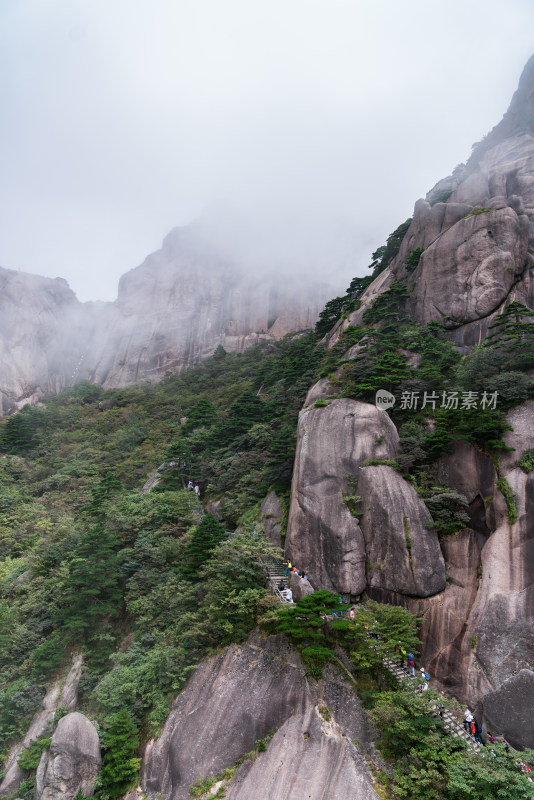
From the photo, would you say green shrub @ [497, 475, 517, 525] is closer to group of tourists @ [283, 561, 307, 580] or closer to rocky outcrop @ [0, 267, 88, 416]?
group of tourists @ [283, 561, 307, 580]

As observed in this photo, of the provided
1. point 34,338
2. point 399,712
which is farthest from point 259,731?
point 34,338

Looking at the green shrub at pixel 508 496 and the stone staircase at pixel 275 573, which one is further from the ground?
the green shrub at pixel 508 496

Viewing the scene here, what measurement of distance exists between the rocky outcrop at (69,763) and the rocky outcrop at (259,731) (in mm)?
1810

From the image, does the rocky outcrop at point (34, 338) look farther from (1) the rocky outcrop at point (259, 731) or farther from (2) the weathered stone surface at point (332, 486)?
(1) the rocky outcrop at point (259, 731)

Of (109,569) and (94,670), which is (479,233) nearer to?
(109,569)

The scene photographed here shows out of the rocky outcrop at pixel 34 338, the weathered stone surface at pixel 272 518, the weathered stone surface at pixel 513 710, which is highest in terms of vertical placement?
the rocky outcrop at pixel 34 338

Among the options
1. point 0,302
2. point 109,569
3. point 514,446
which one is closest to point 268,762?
point 109,569

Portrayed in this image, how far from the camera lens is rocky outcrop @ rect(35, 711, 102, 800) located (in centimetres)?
1301

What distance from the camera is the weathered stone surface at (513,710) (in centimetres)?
1090

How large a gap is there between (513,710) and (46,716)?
16192mm

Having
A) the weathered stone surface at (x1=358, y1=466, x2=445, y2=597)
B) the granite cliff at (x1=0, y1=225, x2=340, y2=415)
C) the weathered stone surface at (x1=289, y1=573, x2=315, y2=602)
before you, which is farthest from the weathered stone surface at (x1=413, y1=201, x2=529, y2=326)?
the granite cliff at (x1=0, y1=225, x2=340, y2=415)

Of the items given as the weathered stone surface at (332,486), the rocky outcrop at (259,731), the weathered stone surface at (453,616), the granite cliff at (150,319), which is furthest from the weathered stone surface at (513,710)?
the granite cliff at (150,319)

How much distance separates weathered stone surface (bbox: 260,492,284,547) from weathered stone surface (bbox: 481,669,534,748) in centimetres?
951

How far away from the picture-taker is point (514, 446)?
1581 cm
